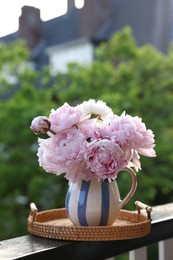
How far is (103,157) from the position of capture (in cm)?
80

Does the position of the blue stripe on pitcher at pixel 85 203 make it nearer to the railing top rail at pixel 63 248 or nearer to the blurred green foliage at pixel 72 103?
the railing top rail at pixel 63 248

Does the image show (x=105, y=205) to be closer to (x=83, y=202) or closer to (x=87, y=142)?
(x=83, y=202)

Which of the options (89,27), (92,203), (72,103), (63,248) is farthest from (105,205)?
(89,27)

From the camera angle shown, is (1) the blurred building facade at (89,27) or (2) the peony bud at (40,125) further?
(1) the blurred building facade at (89,27)

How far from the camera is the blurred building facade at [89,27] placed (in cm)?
612

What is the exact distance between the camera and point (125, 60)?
15.6 feet

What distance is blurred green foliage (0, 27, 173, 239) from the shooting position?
4059 millimetres

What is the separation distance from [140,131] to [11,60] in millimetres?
3953

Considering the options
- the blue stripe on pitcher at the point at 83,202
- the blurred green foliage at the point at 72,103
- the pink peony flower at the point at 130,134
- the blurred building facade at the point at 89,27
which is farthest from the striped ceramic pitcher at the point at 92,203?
the blurred building facade at the point at 89,27

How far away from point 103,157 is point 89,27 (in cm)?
654

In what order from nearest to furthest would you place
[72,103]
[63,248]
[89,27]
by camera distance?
1. [63,248]
2. [72,103]
3. [89,27]

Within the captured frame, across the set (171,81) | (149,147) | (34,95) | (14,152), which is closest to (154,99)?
(171,81)

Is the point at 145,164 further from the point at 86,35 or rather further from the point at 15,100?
the point at 86,35

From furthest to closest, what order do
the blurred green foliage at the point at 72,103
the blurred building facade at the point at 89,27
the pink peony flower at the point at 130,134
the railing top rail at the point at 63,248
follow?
the blurred building facade at the point at 89,27 → the blurred green foliage at the point at 72,103 → the pink peony flower at the point at 130,134 → the railing top rail at the point at 63,248
